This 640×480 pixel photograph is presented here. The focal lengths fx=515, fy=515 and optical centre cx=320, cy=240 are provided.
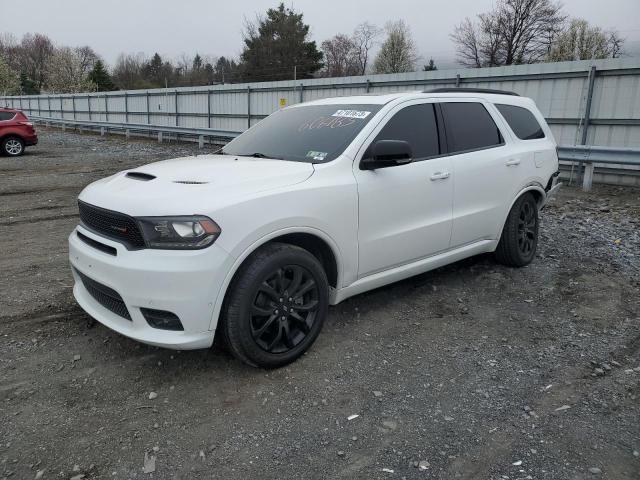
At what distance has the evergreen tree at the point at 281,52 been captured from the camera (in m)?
47.1

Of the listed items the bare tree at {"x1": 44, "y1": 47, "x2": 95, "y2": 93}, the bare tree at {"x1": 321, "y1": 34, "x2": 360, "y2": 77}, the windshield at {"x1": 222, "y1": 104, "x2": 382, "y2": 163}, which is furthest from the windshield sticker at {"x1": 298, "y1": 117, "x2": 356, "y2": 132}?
the bare tree at {"x1": 44, "y1": 47, "x2": 95, "y2": 93}

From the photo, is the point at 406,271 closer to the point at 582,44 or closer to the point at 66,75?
the point at 582,44

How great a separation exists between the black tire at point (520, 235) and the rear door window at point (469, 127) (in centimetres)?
75

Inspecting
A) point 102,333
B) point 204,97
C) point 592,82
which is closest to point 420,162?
point 102,333

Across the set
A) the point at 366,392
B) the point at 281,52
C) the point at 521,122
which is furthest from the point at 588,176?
the point at 281,52

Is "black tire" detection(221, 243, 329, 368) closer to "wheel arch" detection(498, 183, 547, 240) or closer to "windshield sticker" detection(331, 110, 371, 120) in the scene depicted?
"windshield sticker" detection(331, 110, 371, 120)

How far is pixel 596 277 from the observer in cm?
523

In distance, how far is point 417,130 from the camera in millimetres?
4297

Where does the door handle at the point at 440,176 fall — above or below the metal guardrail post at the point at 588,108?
below

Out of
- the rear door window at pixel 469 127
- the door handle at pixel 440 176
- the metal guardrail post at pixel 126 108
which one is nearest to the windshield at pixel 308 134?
the door handle at pixel 440 176

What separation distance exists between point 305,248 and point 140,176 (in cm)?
127

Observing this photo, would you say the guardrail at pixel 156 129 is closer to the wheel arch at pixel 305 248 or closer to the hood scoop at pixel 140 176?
the hood scoop at pixel 140 176

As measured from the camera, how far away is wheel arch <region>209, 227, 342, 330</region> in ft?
9.91

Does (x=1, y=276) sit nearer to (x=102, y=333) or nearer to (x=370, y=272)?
(x=102, y=333)
